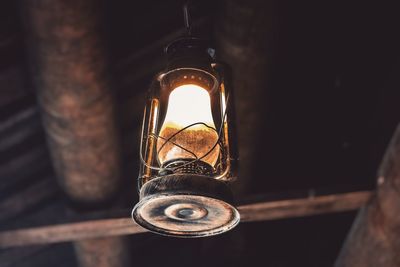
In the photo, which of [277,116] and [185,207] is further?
[277,116]

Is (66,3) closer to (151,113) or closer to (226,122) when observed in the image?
(151,113)

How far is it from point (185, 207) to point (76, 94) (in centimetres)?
112

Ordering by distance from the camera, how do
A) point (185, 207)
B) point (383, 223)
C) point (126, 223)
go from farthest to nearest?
point (126, 223), point (383, 223), point (185, 207)

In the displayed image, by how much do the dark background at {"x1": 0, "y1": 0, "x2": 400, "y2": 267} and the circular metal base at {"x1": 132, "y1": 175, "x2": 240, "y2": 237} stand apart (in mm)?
1111

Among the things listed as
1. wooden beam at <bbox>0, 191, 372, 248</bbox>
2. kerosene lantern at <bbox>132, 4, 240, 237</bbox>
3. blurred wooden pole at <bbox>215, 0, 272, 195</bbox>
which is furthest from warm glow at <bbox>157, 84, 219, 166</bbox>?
wooden beam at <bbox>0, 191, 372, 248</bbox>

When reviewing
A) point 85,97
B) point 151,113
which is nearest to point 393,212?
point 151,113

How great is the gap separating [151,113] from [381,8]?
2680 millimetres

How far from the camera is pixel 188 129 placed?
52.2 inches

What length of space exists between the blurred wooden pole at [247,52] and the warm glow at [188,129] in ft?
2.37

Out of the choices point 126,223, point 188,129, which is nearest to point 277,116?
point 126,223

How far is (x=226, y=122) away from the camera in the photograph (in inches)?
56.1

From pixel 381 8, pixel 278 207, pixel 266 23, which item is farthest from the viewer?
pixel 381 8

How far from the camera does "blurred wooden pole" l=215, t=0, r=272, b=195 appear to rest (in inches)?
80.4

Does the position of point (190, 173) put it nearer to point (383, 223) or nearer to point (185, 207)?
point (185, 207)
